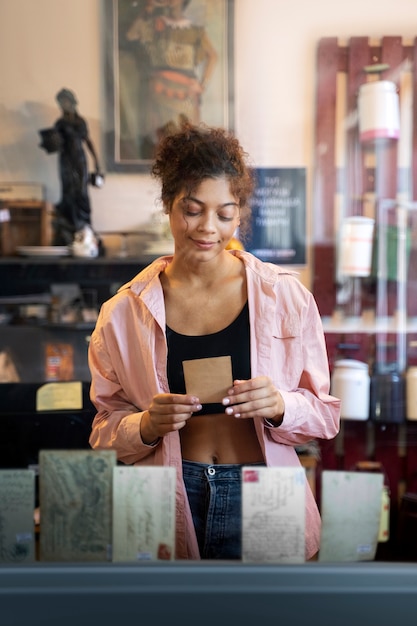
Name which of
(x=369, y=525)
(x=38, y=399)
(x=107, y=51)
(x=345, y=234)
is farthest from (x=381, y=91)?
(x=369, y=525)

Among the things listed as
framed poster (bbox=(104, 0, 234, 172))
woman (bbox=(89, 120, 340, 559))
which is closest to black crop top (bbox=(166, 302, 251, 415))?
woman (bbox=(89, 120, 340, 559))

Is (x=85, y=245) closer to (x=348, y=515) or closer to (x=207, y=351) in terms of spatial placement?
(x=207, y=351)

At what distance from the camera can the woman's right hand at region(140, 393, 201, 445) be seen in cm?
133

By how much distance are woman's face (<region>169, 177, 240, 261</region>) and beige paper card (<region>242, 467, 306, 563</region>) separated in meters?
0.41

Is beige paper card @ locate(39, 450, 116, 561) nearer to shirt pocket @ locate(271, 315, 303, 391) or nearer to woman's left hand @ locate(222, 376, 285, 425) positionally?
woman's left hand @ locate(222, 376, 285, 425)

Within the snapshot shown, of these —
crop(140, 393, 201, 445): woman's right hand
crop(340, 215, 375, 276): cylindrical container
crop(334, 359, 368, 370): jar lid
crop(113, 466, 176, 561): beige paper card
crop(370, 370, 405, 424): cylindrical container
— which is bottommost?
crop(370, 370, 405, 424): cylindrical container

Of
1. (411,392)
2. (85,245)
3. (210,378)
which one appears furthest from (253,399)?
(85,245)

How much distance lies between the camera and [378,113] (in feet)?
8.48

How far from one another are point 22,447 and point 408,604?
4.61 ft

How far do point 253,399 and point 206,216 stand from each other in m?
0.33

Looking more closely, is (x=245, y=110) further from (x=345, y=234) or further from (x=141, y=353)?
(x=141, y=353)

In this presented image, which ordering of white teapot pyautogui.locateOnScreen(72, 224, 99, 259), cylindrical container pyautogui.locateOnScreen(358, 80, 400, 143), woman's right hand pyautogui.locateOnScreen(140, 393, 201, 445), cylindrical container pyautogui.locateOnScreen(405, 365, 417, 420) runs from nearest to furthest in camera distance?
woman's right hand pyautogui.locateOnScreen(140, 393, 201, 445) < cylindrical container pyautogui.locateOnScreen(405, 365, 417, 420) < cylindrical container pyautogui.locateOnScreen(358, 80, 400, 143) < white teapot pyautogui.locateOnScreen(72, 224, 99, 259)

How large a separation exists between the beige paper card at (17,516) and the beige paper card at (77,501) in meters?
0.02

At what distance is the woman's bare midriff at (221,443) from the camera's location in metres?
1.42
